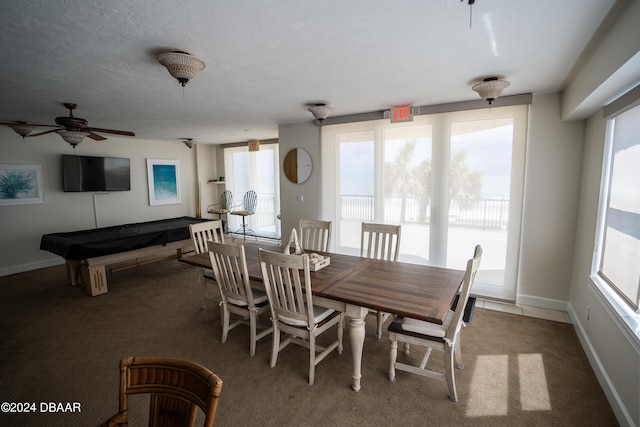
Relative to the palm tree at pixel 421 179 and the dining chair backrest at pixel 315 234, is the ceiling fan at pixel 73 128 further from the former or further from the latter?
the palm tree at pixel 421 179

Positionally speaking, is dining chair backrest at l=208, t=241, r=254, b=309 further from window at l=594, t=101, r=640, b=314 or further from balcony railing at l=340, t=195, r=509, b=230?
window at l=594, t=101, r=640, b=314

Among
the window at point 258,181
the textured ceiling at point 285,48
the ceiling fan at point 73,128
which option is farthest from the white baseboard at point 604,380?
the window at point 258,181

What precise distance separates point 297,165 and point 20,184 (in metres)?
4.60

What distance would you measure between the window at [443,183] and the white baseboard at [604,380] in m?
0.89

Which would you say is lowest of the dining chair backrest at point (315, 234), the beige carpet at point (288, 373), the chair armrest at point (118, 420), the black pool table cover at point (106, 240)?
the beige carpet at point (288, 373)

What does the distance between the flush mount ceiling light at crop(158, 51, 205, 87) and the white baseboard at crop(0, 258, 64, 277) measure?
5243 millimetres

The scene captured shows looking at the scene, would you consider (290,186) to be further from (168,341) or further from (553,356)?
(553,356)

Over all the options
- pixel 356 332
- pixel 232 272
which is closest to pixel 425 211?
pixel 356 332

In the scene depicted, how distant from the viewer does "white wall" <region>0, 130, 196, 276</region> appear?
488 centimetres

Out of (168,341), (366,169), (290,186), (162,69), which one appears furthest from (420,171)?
(168,341)

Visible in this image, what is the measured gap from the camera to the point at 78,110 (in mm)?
3801

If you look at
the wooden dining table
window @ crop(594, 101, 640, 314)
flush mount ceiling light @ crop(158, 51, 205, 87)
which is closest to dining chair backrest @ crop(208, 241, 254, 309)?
the wooden dining table

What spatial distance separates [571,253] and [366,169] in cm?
264

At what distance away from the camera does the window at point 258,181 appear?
723cm
